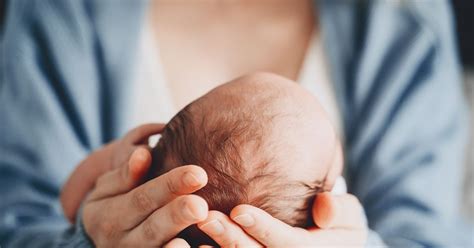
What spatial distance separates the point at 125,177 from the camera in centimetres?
40

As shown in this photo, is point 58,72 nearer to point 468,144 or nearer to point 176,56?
point 176,56

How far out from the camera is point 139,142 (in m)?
0.43

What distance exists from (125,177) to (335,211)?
0.48 ft

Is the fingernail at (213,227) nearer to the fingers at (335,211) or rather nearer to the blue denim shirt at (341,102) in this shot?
the fingers at (335,211)

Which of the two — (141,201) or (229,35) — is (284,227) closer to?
(141,201)

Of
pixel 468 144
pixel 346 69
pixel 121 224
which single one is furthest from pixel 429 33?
pixel 121 224

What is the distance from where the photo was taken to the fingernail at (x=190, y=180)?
12.7 inches

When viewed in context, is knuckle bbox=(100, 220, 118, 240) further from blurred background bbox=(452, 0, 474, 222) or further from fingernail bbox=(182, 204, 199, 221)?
blurred background bbox=(452, 0, 474, 222)

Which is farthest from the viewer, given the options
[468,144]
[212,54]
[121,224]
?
[468,144]

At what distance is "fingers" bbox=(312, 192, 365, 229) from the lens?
39 cm

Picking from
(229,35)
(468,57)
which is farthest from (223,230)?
(468,57)

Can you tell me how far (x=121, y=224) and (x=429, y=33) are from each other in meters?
0.50

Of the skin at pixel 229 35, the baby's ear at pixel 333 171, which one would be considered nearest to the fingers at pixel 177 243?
the baby's ear at pixel 333 171

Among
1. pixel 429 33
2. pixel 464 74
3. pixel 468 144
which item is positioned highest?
pixel 429 33
